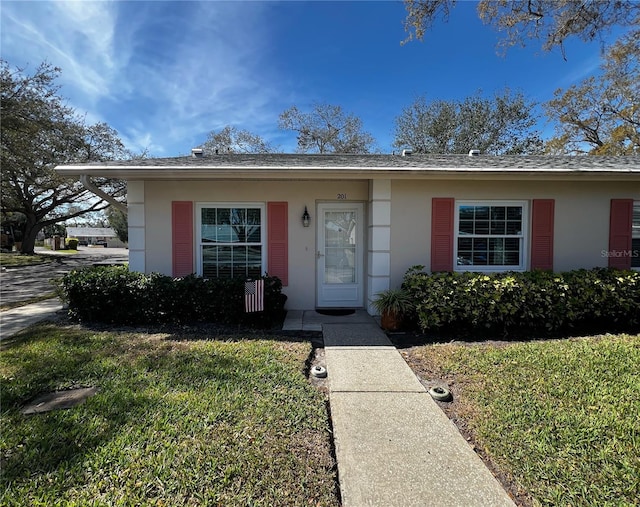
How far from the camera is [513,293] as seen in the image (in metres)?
5.07

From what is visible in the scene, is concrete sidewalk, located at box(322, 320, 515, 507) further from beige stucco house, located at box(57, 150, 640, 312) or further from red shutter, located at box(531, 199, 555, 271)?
red shutter, located at box(531, 199, 555, 271)

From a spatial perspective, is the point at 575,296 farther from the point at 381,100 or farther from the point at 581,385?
the point at 381,100

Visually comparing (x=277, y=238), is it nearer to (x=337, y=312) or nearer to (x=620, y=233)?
(x=337, y=312)

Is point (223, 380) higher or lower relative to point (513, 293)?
lower

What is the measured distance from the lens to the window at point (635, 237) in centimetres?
643

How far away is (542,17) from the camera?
22.4ft

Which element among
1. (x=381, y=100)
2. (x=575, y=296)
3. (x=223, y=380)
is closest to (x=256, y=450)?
(x=223, y=380)

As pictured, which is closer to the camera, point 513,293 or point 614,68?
point 513,293

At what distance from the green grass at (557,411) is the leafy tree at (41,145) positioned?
1079 centimetres

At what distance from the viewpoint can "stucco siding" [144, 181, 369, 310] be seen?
6.34 m

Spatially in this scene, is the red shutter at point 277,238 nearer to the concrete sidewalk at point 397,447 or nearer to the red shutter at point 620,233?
the concrete sidewalk at point 397,447

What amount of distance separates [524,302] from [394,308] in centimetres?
206

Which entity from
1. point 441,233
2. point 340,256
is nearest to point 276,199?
point 340,256

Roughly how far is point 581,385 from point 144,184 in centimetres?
739
